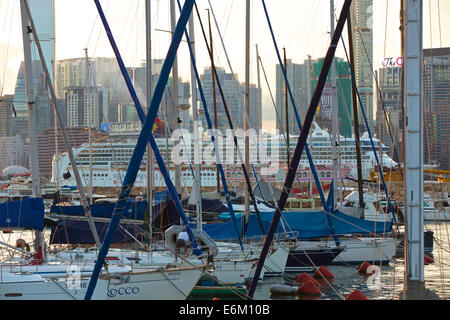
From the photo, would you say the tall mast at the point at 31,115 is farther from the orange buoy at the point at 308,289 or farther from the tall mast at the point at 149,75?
the orange buoy at the point at 308,289

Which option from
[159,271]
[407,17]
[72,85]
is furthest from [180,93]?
[72,85]

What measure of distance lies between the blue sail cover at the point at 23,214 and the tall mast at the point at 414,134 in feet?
24.8

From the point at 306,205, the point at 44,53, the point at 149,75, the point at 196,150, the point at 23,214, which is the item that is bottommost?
the point at 306,205

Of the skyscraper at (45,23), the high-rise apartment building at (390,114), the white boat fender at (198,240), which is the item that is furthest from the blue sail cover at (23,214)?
the skyscraper at (45,23)

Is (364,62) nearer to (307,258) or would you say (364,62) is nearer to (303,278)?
(307,258)

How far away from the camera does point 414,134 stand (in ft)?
28.2

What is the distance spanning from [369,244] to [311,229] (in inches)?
103

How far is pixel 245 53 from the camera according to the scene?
2064 cm

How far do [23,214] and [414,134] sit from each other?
7.98 meters

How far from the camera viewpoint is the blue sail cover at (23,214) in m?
13.4

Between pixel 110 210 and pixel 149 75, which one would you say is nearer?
pixel 149 75

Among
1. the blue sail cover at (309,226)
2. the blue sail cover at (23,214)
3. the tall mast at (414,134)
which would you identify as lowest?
the blue sail cover at (309,226)

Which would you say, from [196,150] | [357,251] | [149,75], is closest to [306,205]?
[357,251]
